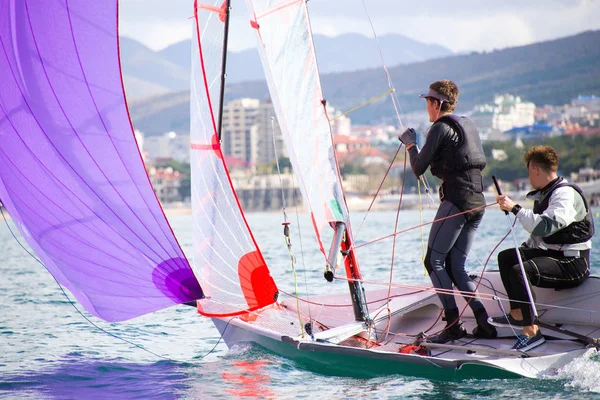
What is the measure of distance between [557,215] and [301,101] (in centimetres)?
189

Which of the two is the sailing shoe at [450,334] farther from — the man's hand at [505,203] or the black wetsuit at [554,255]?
the man's hand at [505,203]

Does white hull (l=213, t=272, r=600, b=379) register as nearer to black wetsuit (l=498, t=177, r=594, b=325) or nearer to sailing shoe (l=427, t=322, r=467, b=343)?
sailing shoe (l=427, t=322, r=467, b=343)

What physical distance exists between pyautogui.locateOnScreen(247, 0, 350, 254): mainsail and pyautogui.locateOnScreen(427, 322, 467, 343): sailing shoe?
3.07 feet

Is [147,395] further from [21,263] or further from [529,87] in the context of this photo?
[529,87]

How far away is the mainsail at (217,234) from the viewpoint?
5961 millimetres

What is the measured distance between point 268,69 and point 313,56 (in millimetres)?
356

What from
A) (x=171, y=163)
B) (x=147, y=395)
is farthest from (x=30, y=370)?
(x=171, y=163)

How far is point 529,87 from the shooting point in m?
147

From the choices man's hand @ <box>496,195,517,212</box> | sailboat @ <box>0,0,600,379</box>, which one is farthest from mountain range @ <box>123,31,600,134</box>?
man's hand @ <box>496,195,517,212</box>

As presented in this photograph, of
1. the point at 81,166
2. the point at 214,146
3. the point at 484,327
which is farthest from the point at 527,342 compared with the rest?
the point at 81,166

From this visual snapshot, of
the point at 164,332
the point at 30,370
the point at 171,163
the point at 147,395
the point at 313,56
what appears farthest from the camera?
the point at 171,163

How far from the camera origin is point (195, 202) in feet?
20.1

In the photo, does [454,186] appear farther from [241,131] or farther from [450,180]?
[241,131]

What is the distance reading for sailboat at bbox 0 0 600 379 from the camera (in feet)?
18.1
